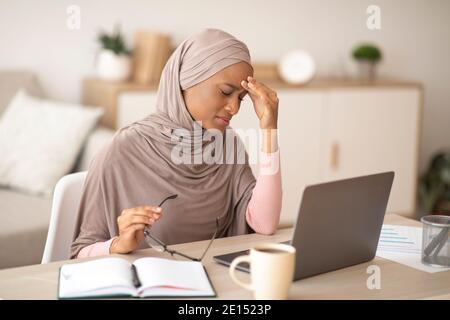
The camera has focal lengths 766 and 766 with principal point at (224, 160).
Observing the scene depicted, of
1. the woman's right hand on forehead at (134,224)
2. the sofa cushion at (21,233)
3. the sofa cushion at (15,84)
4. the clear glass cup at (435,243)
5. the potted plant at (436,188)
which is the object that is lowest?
the potted plant at (436,188)

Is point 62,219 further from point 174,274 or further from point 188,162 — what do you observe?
point 174,274

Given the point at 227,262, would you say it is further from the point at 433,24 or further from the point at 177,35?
the point at 433,24

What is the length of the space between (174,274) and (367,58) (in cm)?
337

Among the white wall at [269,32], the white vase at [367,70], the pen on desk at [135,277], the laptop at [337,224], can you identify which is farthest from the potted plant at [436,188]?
the pen on desk at [135,277]

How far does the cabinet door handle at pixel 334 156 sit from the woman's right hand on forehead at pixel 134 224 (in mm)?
2877

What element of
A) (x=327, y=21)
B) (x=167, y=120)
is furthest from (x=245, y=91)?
(x=327, y=21)

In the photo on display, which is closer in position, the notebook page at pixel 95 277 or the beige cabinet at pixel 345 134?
the notebook page at pixel 95 277

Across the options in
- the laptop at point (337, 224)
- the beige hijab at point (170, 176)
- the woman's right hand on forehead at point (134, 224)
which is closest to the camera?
the laptop at point (337, 224)

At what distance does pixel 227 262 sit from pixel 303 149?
276 cm

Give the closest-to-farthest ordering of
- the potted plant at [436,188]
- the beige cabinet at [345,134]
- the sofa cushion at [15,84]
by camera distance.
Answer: the sofa cushion at [15,84]
the beige cabinet at [345,134]
the potted plant at [436,188]

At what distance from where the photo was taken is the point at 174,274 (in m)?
1.48

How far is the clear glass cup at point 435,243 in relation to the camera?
1696 mm

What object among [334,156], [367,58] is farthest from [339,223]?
[367,58]

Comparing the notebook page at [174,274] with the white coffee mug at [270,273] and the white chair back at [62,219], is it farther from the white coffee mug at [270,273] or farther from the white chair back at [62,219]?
the white chair back at [62,219]
